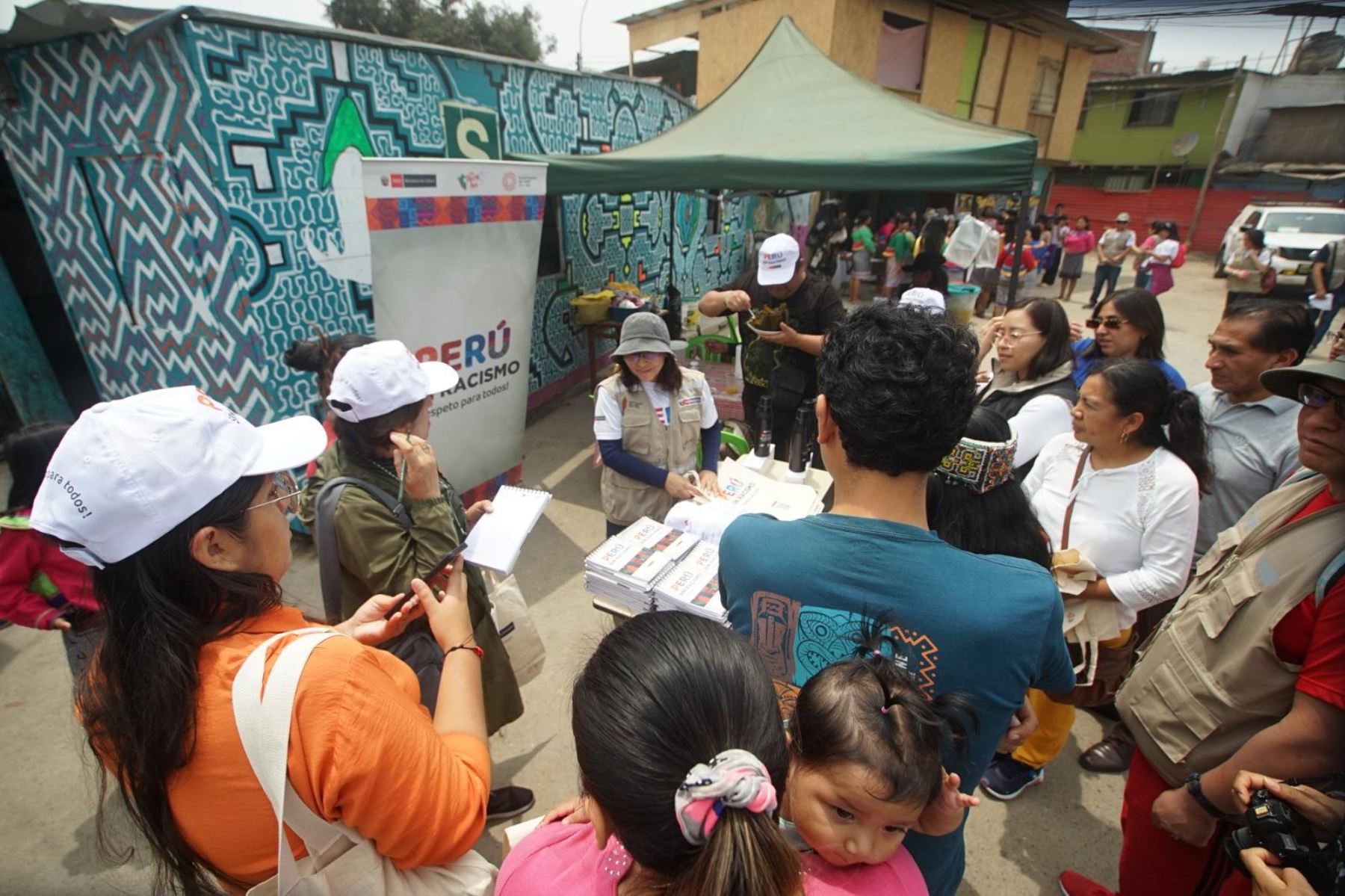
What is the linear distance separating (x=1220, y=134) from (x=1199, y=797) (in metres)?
30.2

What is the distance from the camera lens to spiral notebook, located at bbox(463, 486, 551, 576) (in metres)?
2.06

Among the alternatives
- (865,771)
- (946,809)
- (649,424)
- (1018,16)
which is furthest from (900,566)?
(1018,16)

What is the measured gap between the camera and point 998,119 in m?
16.3

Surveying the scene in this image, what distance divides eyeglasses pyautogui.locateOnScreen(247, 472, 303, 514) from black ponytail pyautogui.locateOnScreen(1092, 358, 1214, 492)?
254 cm

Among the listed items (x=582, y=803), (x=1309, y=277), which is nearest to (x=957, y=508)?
(x=582, y=803)

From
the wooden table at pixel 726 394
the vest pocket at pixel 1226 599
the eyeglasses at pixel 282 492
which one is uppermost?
the eyeglasses at pixel 282 492

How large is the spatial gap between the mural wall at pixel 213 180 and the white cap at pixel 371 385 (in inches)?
112

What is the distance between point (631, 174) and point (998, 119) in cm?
1581

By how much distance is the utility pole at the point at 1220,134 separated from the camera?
21641 mm

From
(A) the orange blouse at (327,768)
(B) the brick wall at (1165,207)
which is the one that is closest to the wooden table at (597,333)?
(A) the orange blouse at (327,768)

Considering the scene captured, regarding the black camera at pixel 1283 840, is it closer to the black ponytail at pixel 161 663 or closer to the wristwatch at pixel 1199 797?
the wristwatch at pixel 1199 797

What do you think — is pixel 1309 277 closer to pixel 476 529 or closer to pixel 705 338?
pixel 705 338

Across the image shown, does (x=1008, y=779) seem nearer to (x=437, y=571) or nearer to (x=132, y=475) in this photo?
(x=437, y=571)

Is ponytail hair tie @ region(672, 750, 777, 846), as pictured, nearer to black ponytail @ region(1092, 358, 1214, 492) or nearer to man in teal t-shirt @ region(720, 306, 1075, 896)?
man in teal t-shirt @ region(720, 306, 1075, 896)
